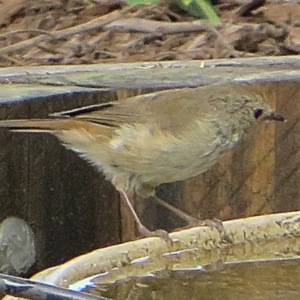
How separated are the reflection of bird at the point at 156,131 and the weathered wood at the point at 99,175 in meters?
0.14

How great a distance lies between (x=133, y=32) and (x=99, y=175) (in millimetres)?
1819

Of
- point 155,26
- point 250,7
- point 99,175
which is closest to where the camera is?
point 99,175

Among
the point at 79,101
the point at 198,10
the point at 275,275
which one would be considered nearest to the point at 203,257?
the point at 275,275

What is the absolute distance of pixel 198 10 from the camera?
625cm

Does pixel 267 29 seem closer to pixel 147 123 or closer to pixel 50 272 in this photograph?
pixel 147 123

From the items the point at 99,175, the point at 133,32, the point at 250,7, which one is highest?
the point at 250,7

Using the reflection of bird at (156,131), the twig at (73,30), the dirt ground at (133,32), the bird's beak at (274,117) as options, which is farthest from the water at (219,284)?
the twig at (73,30)

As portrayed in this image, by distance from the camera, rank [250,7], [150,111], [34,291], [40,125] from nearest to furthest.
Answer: [34,291], [40,125], [150,111], [250,7]

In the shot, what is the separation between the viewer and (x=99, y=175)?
14.6 feet

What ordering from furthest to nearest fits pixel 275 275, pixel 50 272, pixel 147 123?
1. pixel 147 123
2. pixel 275 275
3. pixel 50 272

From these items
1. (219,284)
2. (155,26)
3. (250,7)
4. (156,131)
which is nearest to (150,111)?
(156,131)

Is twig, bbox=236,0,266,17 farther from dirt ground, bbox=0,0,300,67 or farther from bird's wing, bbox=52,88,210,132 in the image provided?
bird's wing, bbox=52,88,210,132

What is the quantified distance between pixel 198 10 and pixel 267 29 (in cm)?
52

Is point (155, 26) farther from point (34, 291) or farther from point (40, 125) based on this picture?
point (34, 291)
